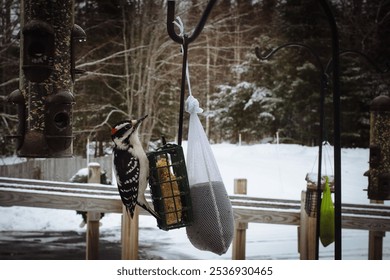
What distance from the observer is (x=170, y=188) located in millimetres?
1271

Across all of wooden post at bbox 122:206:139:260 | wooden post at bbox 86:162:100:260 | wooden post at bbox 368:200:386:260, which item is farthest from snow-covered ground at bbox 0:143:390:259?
wooden post at bbox 86:162:100:260

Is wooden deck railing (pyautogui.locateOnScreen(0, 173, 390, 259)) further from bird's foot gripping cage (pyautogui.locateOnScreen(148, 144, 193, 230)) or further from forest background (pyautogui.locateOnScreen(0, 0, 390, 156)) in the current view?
forest background (pyautogui.locateOnScreen(0, 0, 390, 156))

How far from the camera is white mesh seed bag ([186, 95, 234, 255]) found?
120cm

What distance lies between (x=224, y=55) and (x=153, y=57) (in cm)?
112

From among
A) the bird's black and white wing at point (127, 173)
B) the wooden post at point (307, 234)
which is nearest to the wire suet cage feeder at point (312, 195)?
the wooden post at point (307, 234)

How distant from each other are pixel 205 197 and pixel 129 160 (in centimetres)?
23

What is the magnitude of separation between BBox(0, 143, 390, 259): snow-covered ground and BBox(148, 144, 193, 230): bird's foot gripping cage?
1.47m

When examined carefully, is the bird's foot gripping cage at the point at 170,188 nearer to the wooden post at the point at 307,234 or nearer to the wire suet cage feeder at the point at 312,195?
the wire suet cage feeder at the point at 312,195

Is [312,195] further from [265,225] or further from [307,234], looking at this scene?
[265,225]

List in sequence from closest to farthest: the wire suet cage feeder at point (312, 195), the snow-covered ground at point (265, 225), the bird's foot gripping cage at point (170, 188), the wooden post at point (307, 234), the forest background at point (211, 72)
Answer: the bird's foot gripping cage at point (170, 188) → the wire suet cage feeder at point (312, 195) → the wooden post at point (307, 234) → the snow-covered ground at point (265, 225) → the forest background at point (211, 72)

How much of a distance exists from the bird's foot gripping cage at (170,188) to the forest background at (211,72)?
2863 mm

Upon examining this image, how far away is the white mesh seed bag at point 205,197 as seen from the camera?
1.20m

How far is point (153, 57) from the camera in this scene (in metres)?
5.38

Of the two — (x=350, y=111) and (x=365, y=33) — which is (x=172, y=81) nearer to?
(x=350, y=111)
